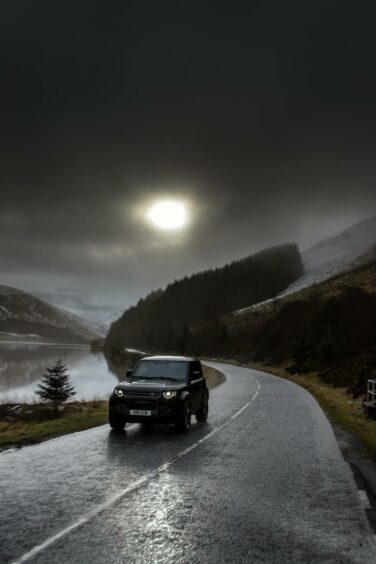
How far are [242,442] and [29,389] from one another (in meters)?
52.8

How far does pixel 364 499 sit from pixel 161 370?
7.94 m

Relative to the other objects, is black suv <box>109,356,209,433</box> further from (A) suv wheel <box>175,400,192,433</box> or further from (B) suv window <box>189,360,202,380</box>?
(B) suv window <box>189,360,202,380</box>

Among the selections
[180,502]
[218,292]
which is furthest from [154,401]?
[218,292]

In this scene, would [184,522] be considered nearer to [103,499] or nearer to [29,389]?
[103,499]

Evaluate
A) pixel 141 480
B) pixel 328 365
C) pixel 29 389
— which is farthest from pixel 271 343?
pixel 141 480

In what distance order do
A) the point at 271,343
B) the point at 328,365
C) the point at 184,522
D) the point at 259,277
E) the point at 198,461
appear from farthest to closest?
the point at 259,277, the point at 271,343, the point at 328,365, the point at 198,461, the point at 184,522

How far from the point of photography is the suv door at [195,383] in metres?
14.0

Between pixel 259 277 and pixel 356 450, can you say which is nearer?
pixel 356 450

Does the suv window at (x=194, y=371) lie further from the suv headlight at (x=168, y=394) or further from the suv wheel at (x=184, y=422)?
the suv headlight at (x=168, y=394)

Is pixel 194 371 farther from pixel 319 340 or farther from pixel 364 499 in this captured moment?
pixel 319 340

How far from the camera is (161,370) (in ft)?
47.0

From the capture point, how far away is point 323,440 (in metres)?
12.4

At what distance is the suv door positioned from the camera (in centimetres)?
1397

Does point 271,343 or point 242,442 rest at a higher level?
point 271,343
